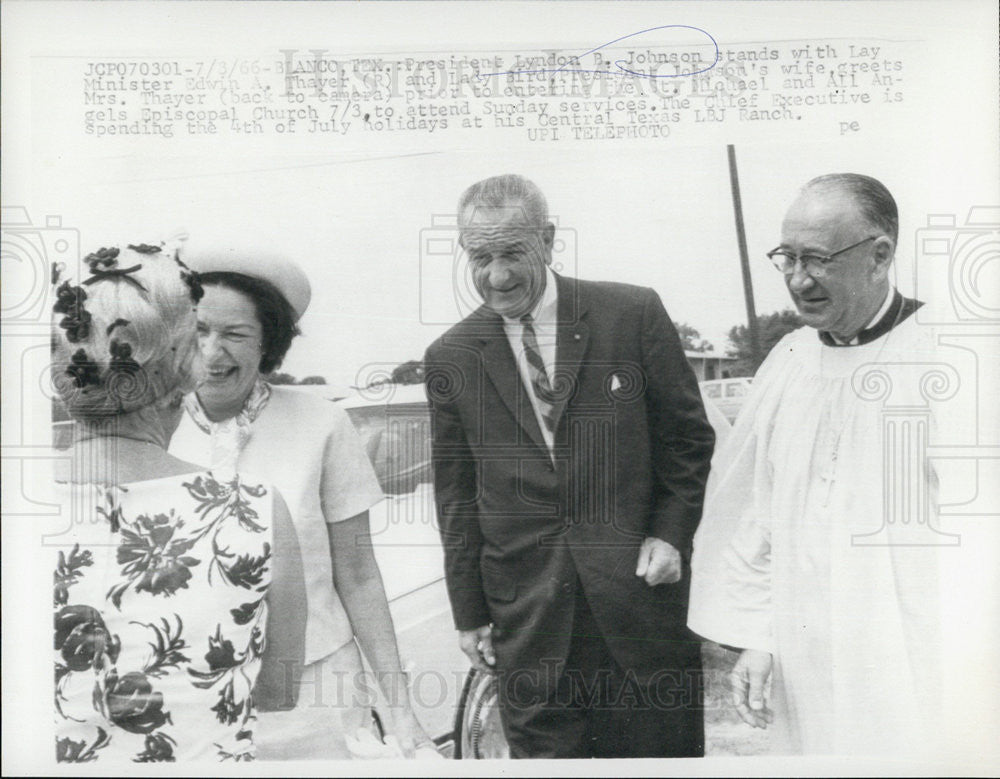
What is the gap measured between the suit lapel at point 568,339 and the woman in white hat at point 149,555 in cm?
92

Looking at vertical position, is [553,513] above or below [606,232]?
below

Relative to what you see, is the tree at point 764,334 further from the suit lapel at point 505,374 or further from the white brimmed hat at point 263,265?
the white brimmed hat at point 263,265

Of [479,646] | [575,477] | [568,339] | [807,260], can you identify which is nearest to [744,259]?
[807,260]

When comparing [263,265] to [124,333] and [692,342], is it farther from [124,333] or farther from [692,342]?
[692,342]

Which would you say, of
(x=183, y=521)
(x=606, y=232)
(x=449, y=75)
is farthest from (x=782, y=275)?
(x=183, y=521)

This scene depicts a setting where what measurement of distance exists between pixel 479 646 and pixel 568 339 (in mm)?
974

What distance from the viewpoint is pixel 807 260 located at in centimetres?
252

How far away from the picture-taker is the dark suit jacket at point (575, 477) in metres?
2.49

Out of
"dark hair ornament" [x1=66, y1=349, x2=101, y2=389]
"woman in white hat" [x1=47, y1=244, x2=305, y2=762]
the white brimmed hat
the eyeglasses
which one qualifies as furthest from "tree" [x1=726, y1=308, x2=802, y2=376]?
"dark hair ornament" [x1=66, y1=349, x2=101, y2=389]

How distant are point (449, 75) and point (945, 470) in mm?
1976

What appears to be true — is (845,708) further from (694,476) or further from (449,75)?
(449,75)

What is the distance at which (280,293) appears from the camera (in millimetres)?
2547

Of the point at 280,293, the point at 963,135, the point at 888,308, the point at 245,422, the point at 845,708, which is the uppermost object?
the point at 963,135

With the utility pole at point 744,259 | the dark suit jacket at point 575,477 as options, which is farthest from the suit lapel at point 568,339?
the utility pole at point 744,259
